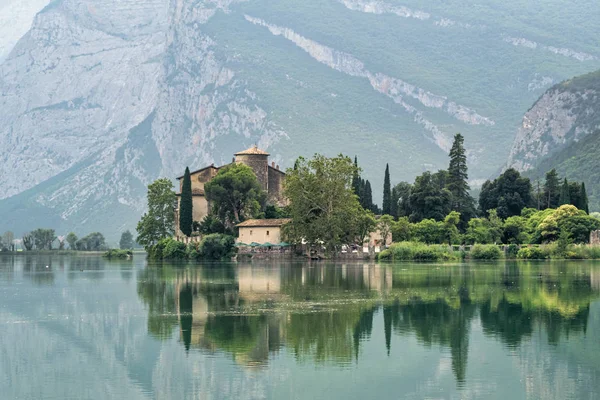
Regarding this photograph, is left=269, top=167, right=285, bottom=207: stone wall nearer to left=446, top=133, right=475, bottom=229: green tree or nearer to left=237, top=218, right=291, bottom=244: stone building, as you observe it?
left=237, top=218, right=291, bottom=244: stone building

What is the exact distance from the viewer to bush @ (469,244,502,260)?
90.0 meters

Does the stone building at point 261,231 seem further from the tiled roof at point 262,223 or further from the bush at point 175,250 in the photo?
the bush at point 175,250

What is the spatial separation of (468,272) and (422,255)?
26629mm

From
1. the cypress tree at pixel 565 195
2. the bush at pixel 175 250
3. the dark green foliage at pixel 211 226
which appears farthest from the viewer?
the cypress tree at pixel 565 195

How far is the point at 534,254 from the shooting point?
88.9 metres

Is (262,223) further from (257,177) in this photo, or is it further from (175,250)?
(257,177)

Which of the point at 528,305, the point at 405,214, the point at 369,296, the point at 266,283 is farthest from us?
the point at 405,214

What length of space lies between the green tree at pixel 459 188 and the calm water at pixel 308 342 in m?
57.4

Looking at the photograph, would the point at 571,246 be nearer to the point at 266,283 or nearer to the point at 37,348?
the point at 266,283

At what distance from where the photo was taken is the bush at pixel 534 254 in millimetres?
88381

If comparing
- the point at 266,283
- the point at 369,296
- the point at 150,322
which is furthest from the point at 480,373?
the point at 266,283

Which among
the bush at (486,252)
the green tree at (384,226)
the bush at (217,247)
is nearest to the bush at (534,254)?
the bush at (486,252)

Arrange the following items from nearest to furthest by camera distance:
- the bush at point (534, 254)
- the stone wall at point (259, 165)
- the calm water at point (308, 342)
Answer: the calm water at point (308, 342), the bush at point (534, 254), the stone wall at point (259, 165)

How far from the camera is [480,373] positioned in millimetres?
25453
